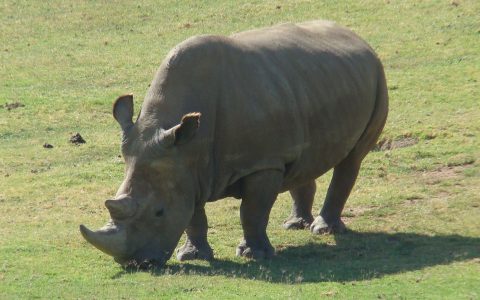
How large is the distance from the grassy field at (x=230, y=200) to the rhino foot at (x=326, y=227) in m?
0.20

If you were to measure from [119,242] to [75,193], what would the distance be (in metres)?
5.79

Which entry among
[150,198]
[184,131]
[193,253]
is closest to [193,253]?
[193,253]

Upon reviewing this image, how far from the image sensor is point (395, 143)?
2231cm

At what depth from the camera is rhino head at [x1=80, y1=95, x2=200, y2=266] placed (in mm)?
14297

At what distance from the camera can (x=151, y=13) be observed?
35688mm

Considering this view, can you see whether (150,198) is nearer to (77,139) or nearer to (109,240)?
(109,240)

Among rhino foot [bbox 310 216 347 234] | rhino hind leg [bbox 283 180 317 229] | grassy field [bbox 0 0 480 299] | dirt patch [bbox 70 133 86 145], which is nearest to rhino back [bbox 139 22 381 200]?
rhino foot [bbox 310 216 347 234]

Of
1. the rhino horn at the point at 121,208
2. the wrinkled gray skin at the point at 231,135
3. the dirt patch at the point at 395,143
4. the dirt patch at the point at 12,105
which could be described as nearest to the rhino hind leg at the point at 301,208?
the wrinkled gray skin at the point at 231,135

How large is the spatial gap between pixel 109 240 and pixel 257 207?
6.30 feet

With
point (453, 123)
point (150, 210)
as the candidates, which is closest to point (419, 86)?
point (453, 123)

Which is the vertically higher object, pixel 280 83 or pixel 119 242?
pixel 280 83

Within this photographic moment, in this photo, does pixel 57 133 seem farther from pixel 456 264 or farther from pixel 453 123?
pixel 456 264

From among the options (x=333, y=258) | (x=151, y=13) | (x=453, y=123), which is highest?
(x=333, y=258)

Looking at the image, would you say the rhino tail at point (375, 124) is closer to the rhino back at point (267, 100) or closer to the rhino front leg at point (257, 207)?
the rhino back at point (267, 100)
